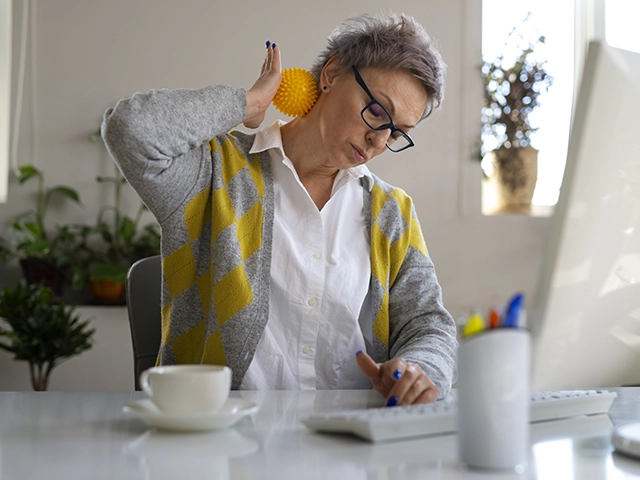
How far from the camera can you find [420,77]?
1.51m

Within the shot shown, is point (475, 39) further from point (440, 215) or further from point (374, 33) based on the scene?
point (374, 33)

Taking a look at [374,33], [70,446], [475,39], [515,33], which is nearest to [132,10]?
[475,39]

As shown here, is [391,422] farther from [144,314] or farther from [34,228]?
[34,228]

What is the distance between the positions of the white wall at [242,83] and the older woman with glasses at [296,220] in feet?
5.74

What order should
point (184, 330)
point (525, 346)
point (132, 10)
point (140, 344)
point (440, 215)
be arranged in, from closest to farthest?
point (525, 346), point (184, 330), point (140, 344), point (132, 10), point (440, 215)

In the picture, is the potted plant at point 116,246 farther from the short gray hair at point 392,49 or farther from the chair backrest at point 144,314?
the short gray hair at point 392,49

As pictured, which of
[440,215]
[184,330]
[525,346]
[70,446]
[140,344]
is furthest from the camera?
[440,215]

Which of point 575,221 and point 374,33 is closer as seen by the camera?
point 575,221

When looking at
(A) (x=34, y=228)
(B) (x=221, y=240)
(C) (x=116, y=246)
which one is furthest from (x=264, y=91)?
(A) (x=34, y=228)

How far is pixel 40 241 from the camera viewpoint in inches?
123

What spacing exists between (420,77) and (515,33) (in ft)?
7.70

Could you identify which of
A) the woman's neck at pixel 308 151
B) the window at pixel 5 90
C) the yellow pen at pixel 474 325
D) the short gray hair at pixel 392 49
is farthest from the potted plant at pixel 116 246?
the yellow pen at pixel 474 325

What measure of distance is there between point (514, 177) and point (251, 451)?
303 centimetres

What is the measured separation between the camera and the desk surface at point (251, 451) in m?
0.65
